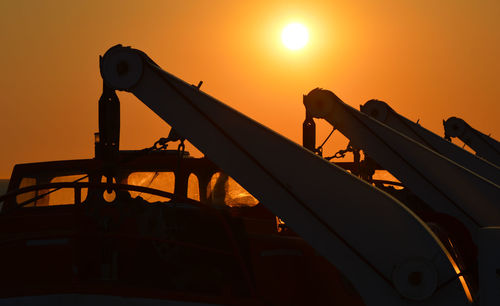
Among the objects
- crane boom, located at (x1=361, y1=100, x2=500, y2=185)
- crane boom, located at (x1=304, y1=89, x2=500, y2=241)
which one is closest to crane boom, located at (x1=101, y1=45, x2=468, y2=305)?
crane boom, located at (x1=304, y1=89, x2=500, y2=241)

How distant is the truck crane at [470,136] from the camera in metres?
12.2

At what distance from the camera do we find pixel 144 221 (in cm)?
431

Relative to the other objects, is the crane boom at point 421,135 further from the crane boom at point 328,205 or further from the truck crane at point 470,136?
the crane boom at point 328,205

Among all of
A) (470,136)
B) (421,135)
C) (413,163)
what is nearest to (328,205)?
(413,163)

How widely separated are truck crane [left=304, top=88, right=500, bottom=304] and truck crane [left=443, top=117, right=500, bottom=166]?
649 cm

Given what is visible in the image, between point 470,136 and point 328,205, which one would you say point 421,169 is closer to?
point 328,205

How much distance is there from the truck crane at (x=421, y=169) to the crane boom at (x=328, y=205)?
212 cm

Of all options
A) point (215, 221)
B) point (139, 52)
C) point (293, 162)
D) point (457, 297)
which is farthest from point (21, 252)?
point (457, 297)

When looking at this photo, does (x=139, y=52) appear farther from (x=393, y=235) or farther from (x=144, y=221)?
(x=393, y=235)

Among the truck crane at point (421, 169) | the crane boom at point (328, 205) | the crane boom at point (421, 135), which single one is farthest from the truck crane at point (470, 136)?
the crane boom at point (328, 205)

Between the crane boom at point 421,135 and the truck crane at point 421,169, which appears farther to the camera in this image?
the crane boom at point 421,135

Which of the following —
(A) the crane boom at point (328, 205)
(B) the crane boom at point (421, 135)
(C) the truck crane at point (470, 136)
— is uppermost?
(C) the truck crane at point (470, 136)

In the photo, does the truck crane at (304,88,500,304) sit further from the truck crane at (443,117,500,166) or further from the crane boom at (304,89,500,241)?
the truck crane at (443,117,500,166)

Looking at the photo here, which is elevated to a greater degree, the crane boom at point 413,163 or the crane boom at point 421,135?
the crane boom at point 421,135
